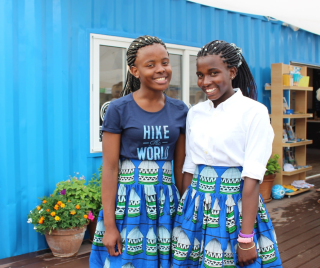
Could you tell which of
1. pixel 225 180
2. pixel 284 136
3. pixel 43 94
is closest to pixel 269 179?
pixel 284 136

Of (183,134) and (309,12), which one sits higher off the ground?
(309,12)

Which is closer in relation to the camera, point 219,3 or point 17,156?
point 17,156

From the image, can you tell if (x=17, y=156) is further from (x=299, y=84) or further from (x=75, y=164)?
(x=299, y=84)

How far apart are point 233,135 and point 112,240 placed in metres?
0.74

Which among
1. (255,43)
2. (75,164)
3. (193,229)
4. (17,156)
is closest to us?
(193,229)

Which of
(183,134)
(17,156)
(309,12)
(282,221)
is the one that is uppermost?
(309,12)

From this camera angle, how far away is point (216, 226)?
4.86 feet

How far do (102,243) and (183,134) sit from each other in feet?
2.23

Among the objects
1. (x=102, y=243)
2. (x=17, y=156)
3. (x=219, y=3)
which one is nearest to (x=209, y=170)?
(x=102, y=243)

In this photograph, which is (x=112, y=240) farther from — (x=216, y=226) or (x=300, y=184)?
(x=300, y=184)

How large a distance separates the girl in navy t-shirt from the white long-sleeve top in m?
0.15

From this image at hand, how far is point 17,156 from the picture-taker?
3.25 metres

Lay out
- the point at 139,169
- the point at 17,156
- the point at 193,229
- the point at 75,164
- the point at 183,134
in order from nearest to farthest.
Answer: the point at 193,229, the point at 139,169, the point at 183,134, the point at 17,156, the point at 75,164

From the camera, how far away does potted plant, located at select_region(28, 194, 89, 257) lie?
3150 millimetres
